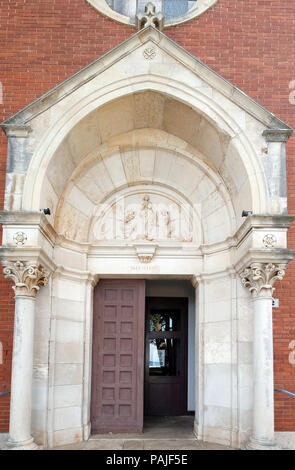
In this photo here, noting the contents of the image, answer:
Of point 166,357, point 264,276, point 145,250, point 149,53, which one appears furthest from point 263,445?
point 149,53

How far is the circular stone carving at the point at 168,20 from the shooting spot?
7.97 m

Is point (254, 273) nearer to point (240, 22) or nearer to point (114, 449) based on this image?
point (114, 449)

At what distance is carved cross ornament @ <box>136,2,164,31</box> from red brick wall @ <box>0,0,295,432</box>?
48cm

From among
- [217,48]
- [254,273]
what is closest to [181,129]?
[217,48]

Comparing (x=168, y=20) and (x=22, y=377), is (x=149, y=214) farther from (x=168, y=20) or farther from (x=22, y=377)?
(x=22, y=377)

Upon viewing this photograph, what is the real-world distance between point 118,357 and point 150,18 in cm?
501

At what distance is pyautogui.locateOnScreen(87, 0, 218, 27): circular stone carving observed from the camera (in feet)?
26.2

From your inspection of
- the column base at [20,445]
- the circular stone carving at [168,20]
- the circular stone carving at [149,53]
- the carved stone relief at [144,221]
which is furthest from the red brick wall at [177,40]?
the column base at [20,445]

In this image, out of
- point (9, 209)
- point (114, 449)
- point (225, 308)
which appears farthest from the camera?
point (225, 308)

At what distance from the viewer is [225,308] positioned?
7.48 m

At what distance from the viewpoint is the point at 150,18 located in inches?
285

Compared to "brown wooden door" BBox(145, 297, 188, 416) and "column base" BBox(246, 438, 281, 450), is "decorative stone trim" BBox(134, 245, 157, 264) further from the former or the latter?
"brown wooden door" BBox(145, 297, 188, 416)

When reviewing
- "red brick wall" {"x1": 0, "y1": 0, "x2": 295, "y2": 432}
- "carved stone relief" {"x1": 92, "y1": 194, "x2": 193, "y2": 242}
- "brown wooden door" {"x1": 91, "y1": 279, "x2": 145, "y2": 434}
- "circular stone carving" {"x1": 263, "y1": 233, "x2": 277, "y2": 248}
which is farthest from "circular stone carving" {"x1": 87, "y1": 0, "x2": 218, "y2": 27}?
"brown wooden door" {"x1": 91, "y1": 279, "x2": 145, "y2": 434}

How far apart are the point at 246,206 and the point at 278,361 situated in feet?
7.21
